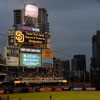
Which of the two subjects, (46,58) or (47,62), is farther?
(46,58)

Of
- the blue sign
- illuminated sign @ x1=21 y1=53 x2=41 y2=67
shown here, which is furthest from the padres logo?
the blue sign

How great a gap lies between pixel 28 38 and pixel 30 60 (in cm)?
690

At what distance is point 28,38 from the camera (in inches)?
2810

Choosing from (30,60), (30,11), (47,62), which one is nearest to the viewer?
(30,60)

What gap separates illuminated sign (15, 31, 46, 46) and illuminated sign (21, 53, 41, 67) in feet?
12.4

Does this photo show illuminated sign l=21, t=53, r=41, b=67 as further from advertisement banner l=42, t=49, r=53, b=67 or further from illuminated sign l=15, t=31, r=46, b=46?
illuminated sign l=15, t=31, r=46, b=46

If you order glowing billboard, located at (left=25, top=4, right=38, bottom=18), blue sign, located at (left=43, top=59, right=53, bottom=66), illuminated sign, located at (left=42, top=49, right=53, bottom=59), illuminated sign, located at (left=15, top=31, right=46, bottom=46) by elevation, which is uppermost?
glowing billboard, located at (left=25, top=4, right=38, bottom=18)

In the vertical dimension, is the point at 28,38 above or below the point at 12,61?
above

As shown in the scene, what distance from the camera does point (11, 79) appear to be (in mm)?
67688

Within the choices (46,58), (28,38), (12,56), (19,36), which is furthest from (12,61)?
(46,58)

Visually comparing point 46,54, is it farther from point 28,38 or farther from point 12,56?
point 12,56

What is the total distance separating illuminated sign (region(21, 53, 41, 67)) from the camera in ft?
229

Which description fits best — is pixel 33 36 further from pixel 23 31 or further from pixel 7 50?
pixel 7 50

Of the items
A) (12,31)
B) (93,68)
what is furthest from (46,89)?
(93,68)
